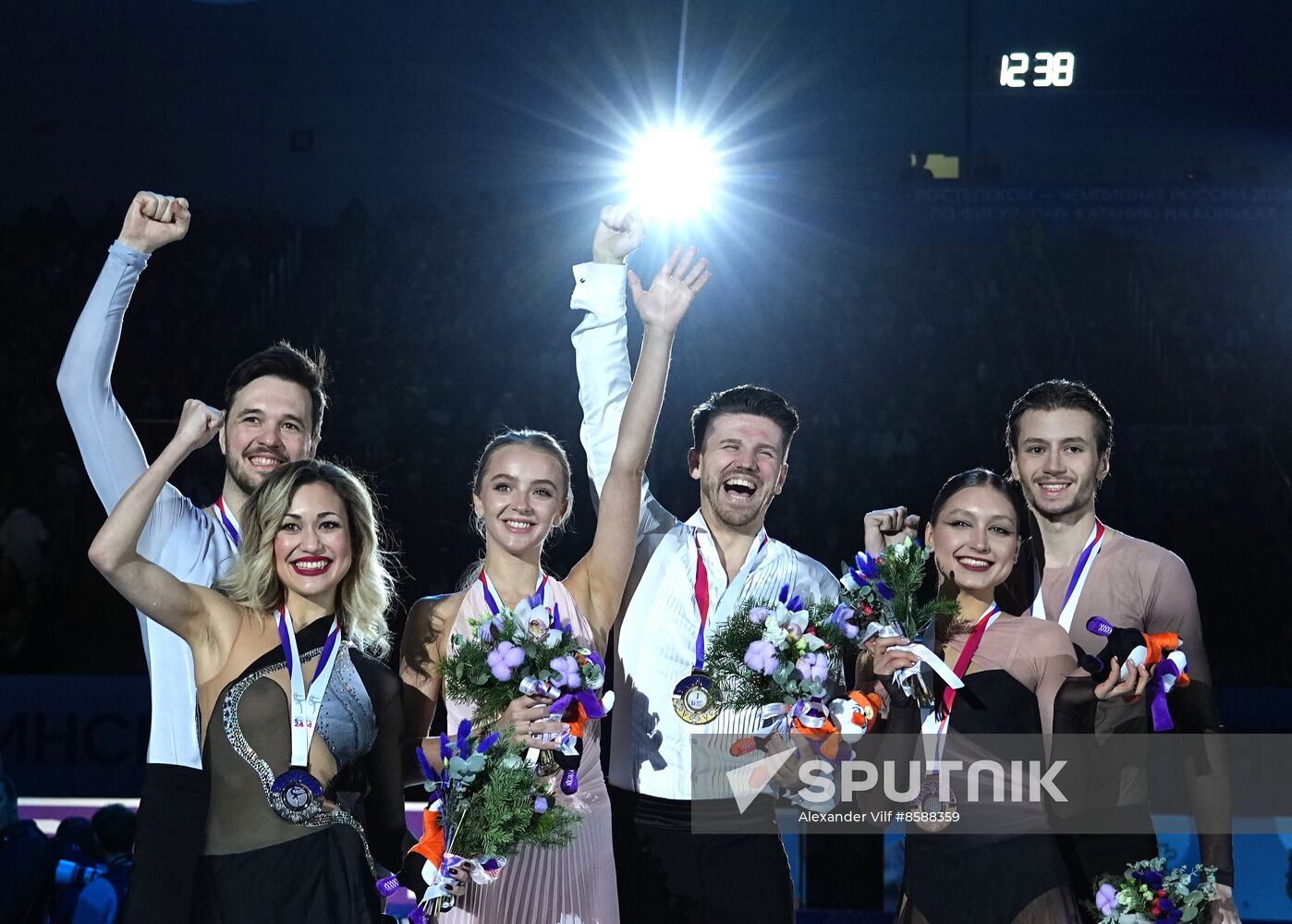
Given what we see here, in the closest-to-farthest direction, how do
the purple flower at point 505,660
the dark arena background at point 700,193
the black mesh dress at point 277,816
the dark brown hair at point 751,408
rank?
the black mesh dress at point 277,816
the purple flower at point 505,660
the dark brown hair at point 751,408
the dark arena background at point 700,193

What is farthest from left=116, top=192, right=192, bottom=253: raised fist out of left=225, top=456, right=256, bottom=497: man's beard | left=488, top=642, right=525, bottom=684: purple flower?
left=488, top=642, right=525, bottom=684: purple flower

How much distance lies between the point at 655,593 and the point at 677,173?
27.8 feet

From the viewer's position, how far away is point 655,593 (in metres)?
3.95

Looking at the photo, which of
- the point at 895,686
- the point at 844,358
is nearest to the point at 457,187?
the point at 844,358

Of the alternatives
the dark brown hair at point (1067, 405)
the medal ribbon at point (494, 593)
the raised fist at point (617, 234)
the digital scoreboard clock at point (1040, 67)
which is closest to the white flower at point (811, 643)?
the medal ribbon at point (494, 593)

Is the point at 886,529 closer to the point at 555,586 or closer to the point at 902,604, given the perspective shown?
the point at 902,604

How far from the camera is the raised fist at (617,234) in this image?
404 cm

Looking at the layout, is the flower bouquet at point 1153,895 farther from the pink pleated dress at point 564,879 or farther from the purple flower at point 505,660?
the purple flower at point 505,660

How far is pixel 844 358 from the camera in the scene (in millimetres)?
11758

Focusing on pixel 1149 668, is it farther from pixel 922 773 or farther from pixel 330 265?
pixel 330 265

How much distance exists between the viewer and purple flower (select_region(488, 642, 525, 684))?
3.22m

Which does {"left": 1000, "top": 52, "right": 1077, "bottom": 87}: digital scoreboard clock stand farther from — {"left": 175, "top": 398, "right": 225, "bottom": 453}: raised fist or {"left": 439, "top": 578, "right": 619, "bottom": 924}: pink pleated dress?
{"left": 175, "top": 398, "right": 225, "bottom": 453}: raised fist

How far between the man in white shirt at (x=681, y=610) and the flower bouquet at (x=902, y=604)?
0.36 meters

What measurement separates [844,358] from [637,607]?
811 cm
